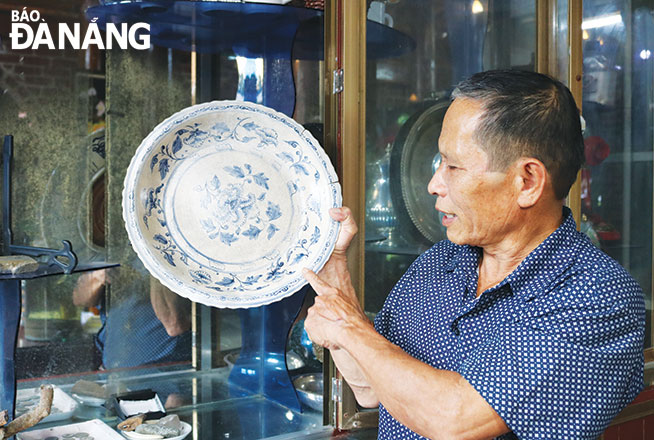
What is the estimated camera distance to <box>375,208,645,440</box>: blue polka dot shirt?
0.98m

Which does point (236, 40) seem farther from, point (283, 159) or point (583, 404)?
point (583, 404)

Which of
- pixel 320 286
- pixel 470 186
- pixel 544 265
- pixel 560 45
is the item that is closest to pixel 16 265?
pixel 320 286

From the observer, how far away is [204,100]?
71.6 inches

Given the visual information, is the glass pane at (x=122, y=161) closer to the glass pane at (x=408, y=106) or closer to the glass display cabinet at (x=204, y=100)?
the glass display cabinet at (x=204, y=100)

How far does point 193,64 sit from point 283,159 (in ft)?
1.56

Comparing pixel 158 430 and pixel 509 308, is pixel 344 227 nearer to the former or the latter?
pixel 509 308

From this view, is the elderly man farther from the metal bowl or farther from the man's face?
the metal bowl

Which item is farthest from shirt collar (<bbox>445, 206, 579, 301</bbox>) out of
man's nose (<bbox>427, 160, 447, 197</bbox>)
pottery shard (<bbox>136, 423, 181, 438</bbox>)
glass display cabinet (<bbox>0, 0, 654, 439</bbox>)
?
pottery shard (<bbox>136, 423, 181, 438</bbox>)

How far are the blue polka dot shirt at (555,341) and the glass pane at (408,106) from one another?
0.56 metres

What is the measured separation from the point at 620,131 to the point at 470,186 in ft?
4.63

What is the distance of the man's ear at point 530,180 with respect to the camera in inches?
42.9

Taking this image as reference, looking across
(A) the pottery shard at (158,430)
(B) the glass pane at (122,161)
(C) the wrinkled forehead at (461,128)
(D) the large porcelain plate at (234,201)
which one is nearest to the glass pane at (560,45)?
(B) the glass pane at (122,161)

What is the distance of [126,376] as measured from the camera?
173cm

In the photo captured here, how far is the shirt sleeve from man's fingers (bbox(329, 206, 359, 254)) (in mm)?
513
